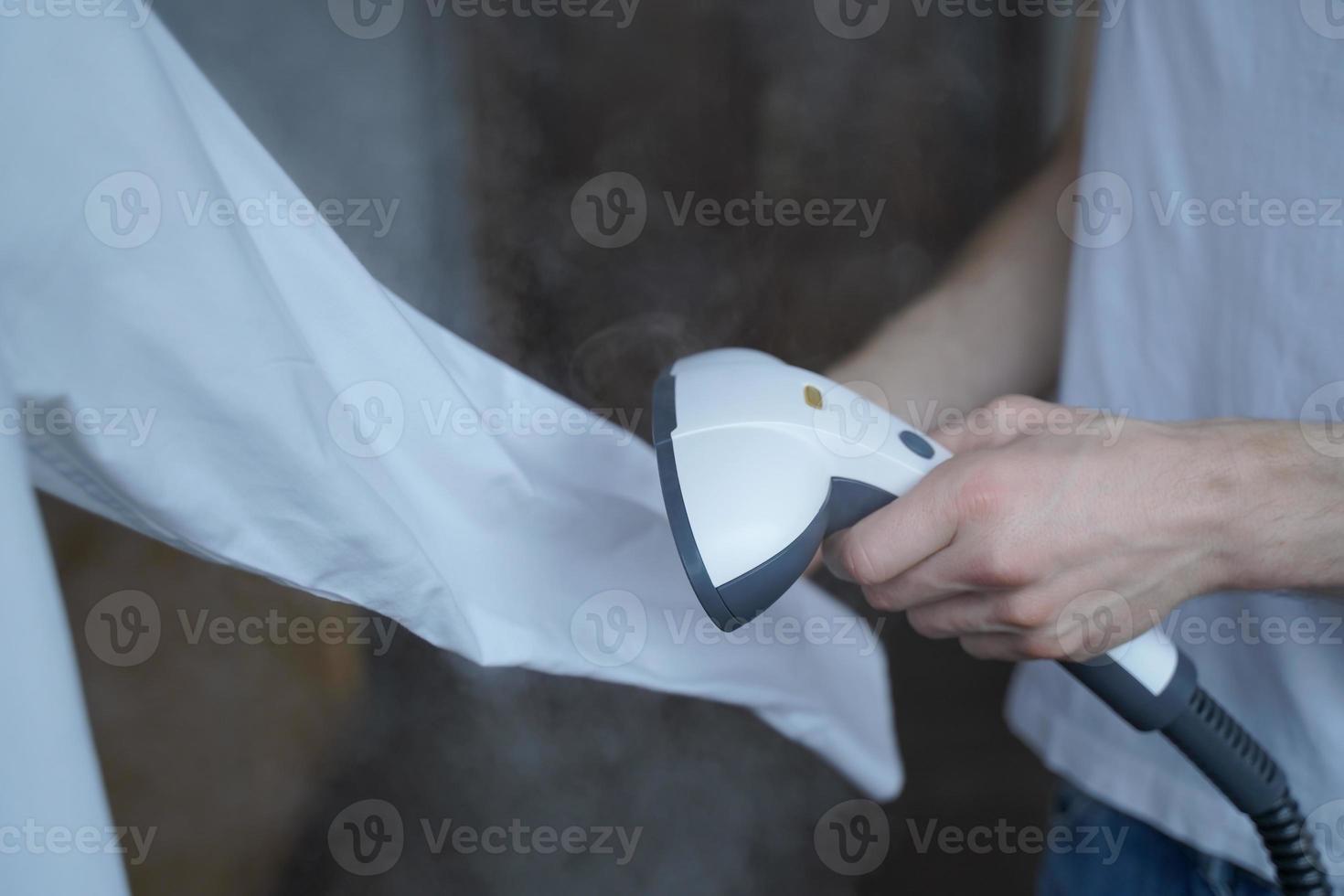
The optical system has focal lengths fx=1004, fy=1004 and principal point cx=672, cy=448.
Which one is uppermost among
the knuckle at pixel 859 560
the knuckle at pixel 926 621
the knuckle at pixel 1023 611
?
the knuckle at pixel 859 560

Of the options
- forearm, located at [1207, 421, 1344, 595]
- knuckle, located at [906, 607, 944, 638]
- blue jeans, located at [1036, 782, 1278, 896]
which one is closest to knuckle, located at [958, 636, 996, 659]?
knuckle, located at [906, 607, 944, 638]

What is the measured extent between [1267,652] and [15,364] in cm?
62

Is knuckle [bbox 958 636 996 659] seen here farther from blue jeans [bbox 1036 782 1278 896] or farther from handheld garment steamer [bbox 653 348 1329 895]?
blue jeans [bbox 1036 782 1278 896]

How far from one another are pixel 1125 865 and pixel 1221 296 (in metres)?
0.36

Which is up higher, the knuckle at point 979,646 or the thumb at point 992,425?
the thumb at point 992,425

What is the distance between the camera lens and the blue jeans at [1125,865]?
0.59 meters

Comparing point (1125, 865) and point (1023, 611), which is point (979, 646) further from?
point (1125, 865)

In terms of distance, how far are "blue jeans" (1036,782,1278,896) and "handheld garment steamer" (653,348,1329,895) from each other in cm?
5

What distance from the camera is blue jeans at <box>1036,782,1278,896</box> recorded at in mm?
589

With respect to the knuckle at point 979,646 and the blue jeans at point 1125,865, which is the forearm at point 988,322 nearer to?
the knuckle at point 979,646

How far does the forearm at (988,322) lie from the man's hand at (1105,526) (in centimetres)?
20

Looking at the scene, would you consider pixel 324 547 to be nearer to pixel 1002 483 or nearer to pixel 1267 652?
pixel 1002 483

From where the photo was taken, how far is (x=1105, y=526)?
1.48 feet

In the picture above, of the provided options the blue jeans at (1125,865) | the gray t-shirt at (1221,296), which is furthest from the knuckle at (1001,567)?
the blue jeans at (1125,865)
